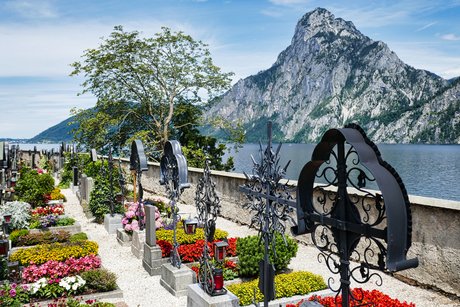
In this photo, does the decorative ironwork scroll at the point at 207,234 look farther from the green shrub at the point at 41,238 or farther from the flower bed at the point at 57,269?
the green shrub at the point at 41,238

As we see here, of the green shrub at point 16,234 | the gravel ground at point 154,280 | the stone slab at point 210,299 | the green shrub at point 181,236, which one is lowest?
the gravel ground at point 154,280

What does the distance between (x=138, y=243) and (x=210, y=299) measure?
19.6 feet

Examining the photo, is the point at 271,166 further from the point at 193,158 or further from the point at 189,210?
the point at 193,158

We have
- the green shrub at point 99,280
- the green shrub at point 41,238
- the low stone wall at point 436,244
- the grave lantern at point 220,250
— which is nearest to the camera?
the grave lantern at point 220,250

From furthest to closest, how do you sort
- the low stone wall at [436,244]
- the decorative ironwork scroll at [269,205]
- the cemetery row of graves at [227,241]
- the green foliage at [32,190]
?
the green foliage at [32,190]
the low stone wall at [436,244]
the decorative ironwork scroll at [269,205]
the cemetery row of graves at [227,241]

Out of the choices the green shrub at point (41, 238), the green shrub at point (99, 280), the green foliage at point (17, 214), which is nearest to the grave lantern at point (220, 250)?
the green shrub at point (99, 280)

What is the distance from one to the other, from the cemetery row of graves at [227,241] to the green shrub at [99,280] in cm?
2

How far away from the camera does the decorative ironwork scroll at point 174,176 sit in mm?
10750

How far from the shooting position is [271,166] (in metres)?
6.46

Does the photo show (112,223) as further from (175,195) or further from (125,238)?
(175,195)

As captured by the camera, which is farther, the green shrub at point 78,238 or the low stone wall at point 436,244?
the green shrub at point 78,238

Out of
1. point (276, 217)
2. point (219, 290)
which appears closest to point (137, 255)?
point (219, 290)

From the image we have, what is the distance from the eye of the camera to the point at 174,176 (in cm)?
1123

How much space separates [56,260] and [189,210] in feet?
33.9
